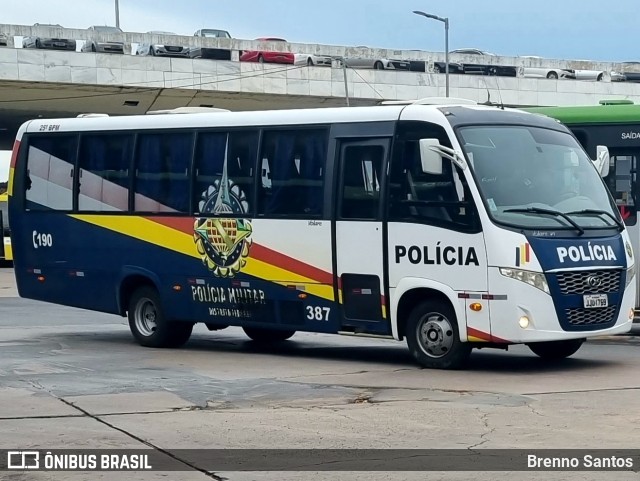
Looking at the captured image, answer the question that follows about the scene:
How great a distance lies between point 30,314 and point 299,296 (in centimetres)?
1032

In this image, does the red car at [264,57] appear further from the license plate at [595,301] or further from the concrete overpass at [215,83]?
the license plate at [595,301]

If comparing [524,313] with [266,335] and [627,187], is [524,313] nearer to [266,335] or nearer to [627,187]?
[266,335]

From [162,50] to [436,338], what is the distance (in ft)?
146

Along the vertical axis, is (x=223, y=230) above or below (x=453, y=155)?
below

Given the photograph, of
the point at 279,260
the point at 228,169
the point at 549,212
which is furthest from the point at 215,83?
the point at 549,212

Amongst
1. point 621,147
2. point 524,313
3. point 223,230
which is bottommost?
point 524,313

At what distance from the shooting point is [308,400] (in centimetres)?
1194

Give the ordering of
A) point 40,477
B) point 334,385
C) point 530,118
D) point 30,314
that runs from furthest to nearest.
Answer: point 30,314, point 530,118, point 334,385, point 40,477

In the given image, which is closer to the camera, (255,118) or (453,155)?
(453,155)

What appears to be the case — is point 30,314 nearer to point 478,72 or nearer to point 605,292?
point 605,292

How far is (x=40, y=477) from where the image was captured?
8406 millimetres

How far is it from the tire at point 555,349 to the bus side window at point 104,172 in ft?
18.9

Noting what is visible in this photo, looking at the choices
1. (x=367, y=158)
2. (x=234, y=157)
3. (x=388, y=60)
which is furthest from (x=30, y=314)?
(x=388, y=60)

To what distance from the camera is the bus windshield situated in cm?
1393
